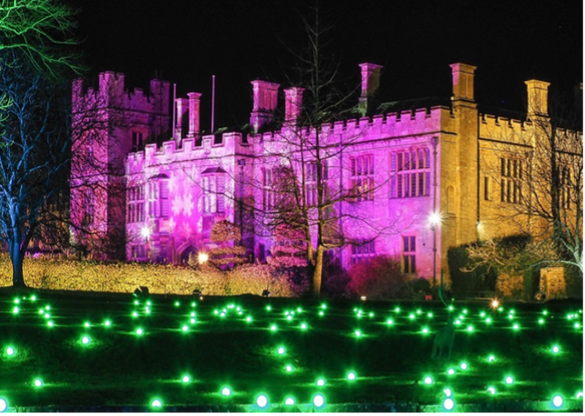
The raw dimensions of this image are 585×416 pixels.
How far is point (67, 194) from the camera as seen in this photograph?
116 feet

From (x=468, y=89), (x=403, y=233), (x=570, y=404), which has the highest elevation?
(x=468, y=89)

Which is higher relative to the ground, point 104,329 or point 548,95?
point 548,95

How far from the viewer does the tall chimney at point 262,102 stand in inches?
1992

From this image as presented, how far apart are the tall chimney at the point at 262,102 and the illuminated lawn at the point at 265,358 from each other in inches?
1095

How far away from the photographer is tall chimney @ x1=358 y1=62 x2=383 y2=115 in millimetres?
47188

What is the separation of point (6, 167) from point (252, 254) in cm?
1752

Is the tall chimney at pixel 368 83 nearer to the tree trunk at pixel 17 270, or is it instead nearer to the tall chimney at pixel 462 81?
the tall chimney at pixel 462 81

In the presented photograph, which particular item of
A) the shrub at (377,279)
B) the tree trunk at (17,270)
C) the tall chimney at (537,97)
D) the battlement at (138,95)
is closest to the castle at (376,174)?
the tall chimney at (537,97)

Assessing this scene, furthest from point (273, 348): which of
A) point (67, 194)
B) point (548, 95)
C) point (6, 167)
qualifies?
point (548, 95)

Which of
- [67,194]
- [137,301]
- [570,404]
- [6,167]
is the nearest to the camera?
[570,404]

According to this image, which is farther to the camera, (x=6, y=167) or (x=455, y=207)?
(x=455, y=207)

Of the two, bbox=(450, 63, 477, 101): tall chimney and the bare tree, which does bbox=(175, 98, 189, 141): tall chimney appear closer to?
bbox=(450, 63, 477, 101): tall chimney

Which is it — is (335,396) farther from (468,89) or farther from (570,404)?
(468,89)

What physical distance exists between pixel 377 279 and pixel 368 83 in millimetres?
10308
